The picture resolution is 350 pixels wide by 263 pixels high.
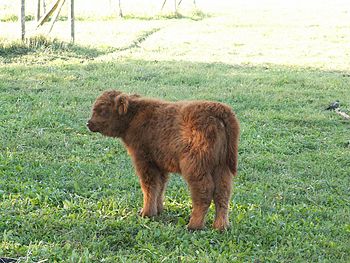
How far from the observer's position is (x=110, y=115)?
5539 millimetres

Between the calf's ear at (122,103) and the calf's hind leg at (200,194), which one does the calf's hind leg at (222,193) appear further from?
the calf's ear at (122,103)

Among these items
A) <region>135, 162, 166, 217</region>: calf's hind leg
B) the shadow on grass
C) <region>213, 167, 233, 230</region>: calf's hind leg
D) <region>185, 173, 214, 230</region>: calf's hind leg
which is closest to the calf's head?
<region>135, 162, 166, 217</region>: calf's hind leg

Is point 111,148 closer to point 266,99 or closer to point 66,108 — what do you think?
point 66,108

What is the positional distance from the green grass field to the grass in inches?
0.6

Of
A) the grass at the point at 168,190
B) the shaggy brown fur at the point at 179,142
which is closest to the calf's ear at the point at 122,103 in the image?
the shaggy brown fur at the point at 179,142

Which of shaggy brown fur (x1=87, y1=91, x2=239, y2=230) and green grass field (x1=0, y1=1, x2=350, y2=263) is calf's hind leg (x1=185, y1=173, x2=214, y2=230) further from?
green grass field (x1=0, y1=1, x2=350, y2=263)

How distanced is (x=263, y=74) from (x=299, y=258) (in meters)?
9.89

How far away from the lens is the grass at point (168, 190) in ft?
15.6

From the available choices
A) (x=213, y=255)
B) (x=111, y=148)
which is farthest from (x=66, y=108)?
(x=213, y=255)

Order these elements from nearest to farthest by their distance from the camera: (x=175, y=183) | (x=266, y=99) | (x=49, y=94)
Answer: (x=175, y=183) < (x=49, y=94) < (x=266, y=99)

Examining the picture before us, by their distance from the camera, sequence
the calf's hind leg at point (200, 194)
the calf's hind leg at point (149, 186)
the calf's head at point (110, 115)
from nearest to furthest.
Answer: the calf's hind leg at point (200, 194) → the calf's hind leg at point (149, 186) → the calf's head at point (110, 115)

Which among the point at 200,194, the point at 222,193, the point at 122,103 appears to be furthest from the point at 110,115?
the point at 222,193

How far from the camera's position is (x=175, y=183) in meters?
6.57

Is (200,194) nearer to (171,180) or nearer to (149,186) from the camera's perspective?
(149,186)
